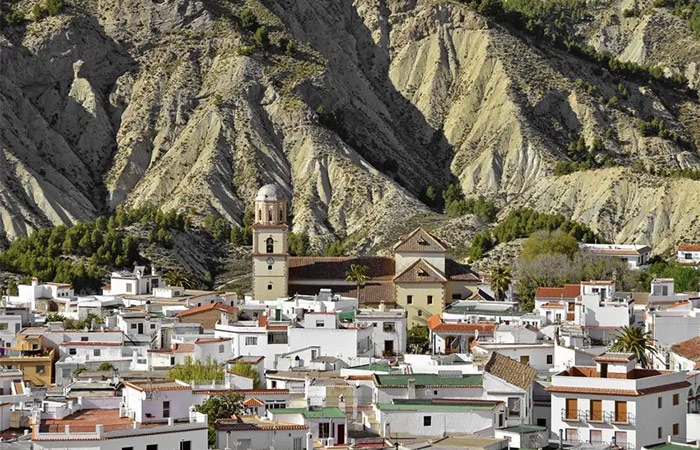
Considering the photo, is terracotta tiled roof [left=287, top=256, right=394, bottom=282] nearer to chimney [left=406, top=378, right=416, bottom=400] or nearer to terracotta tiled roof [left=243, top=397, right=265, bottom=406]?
chimney [left=406, top=378, right=416, bottom=400]

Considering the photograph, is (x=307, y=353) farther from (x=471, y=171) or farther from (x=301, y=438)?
(x=471, y=171)

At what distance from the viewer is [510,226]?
480 feet

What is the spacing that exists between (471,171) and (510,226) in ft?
122

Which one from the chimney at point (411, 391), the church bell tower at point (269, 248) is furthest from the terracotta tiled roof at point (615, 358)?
the church bell tower at point (269, 248)

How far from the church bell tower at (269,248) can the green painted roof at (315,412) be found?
54.3m

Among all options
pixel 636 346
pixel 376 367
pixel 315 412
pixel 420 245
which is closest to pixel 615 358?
pixel 315 412

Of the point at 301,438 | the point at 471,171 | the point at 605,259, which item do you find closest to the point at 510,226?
the point at 605,259

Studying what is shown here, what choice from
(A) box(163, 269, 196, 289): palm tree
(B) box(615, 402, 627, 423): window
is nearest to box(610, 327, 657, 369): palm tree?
(B) box(615, 402, 627, 423): window

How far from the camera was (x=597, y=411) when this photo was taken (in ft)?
199

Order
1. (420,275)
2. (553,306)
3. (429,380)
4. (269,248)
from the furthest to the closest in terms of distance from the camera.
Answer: (269,248) → (420,275) → (553,306) → (429,380)

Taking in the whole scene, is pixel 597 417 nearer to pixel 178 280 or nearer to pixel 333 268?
pixel 333 268

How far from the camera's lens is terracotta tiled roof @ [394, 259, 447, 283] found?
115 meters

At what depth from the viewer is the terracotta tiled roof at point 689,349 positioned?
74.4 m

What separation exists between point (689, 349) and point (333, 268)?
43596 millimetres
